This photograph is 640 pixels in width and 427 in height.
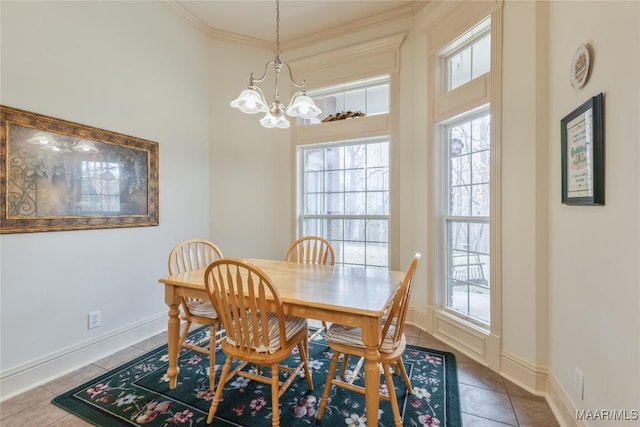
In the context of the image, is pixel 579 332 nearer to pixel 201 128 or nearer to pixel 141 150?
pixel 141 150

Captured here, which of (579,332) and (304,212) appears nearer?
(579,332)

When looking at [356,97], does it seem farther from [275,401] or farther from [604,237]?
[275,401]

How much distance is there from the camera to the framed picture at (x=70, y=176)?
1.89m

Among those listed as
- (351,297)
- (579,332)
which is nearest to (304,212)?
(351,297)

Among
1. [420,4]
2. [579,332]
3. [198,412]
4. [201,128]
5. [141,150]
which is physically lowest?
[198,412]

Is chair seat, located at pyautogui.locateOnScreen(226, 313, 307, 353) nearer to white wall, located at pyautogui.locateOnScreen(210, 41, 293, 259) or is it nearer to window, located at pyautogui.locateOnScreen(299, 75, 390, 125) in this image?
white wall, located at pyautogui.locateOnScreen(210, 41, 293, 259)

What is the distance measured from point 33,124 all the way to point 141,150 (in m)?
0.78

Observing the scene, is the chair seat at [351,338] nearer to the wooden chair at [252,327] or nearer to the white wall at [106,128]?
the wooden chair at [252,327]

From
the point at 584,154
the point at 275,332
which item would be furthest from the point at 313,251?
the point at 584,154

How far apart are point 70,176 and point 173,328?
4.65ft

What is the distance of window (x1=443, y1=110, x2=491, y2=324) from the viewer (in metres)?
2.41

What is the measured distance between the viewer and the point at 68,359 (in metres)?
2.19

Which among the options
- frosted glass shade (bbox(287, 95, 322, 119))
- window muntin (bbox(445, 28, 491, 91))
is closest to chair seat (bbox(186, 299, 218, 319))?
frosted glass shade (bbox(287, 95, 322, 119))

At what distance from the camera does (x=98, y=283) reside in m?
2.39
